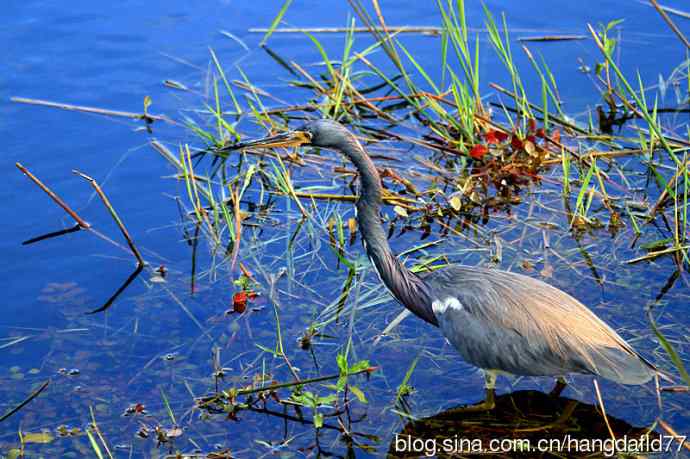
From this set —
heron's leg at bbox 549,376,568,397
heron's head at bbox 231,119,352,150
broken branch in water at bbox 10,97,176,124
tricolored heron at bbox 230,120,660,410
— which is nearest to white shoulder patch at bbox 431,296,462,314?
tricolored heron at bbox 230,120,660,410

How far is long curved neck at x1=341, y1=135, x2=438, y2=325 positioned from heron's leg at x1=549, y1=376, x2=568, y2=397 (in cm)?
69

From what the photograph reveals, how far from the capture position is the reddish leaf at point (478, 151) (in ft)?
22.2

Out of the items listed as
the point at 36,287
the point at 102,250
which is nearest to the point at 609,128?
the point at 102,250

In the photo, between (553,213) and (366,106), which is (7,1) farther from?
(553,213)

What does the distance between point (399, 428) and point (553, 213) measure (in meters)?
2.28

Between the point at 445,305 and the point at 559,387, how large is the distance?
2.39 ft

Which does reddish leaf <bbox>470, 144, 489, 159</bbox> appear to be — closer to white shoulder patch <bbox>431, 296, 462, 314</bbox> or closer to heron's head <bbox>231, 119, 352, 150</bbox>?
heron's head <bbox>231, 119, 352, 150</bbox>

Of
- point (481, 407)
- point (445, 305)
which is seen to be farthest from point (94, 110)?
point (481, 407)

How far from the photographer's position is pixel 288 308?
575 centimetres

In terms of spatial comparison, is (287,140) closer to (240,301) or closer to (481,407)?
(240,301)

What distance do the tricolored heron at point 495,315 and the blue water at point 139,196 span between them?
1.09 ft

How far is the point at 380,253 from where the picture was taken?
5.32 meters

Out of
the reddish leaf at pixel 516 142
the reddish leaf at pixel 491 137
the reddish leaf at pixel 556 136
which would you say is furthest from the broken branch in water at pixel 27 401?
the reddish leaf at pixel 556 136

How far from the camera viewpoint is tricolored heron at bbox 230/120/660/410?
4801 millimetres
